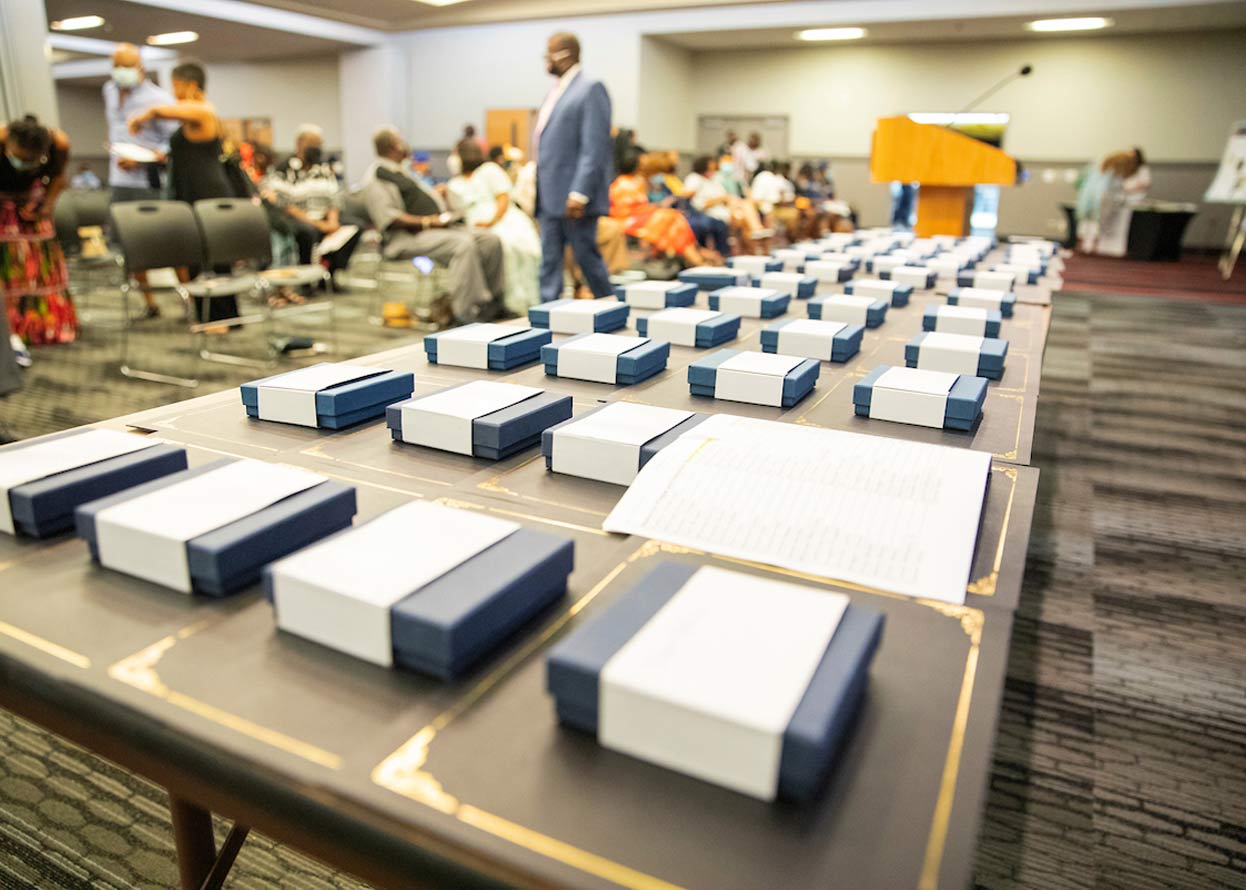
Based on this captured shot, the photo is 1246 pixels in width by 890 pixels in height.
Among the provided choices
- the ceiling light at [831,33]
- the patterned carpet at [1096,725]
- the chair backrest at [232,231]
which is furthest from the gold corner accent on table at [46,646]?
the ceiling light at [831,33]

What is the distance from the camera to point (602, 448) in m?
1.06

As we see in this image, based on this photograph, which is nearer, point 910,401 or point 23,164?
point 910,401

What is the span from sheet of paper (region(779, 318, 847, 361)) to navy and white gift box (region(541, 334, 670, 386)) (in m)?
0.32

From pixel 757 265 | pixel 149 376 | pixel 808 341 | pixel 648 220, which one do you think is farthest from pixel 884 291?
pixel 648 220

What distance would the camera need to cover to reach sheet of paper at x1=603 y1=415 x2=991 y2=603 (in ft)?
2.75

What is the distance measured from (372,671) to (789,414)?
0.90m

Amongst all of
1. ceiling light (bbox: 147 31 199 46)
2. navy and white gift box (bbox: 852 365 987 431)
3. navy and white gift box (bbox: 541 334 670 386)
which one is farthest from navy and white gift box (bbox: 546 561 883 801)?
ceiling light (bbox: 147 31 199 46)

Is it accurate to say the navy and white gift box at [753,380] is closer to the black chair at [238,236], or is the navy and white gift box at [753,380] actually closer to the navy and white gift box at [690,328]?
the navy and white gift box at [690,328]

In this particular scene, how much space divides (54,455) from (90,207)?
743cm

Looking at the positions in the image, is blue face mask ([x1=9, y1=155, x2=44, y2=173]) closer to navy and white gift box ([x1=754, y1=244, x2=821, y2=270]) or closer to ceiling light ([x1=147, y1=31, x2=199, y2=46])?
navy and white gift box ([x1=754, y1=244, x2=821, y2=270])

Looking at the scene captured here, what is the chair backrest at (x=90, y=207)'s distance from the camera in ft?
23.0

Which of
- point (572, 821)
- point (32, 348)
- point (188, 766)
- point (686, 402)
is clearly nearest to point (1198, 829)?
point (686, 402)

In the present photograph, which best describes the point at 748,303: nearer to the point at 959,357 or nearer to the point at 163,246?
the point at 959,357

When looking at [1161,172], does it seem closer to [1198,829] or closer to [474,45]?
[474,45]
